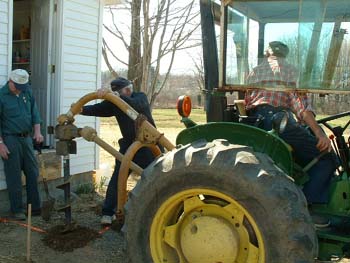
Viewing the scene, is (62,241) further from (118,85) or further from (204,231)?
(204,231)

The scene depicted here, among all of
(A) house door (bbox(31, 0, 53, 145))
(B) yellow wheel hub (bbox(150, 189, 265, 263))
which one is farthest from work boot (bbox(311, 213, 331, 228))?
(A) house door (bbox(31, 0, 53, 145))

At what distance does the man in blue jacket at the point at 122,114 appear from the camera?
5.85m

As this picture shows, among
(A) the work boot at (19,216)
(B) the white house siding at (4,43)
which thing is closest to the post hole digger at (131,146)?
(A) the work boot at (19,216)

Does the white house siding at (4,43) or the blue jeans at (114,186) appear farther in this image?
the white house siding at (4,43)

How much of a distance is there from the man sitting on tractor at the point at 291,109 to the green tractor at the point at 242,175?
0.19ft

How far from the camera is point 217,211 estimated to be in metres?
3.38

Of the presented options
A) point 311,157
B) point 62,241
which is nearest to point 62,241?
point 62,241

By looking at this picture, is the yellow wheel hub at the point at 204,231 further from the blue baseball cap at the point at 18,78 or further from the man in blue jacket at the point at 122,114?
the blue baseball cap at the point at 18,78

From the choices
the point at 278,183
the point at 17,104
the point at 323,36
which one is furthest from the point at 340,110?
the point at 17,104

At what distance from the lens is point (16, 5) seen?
30.1 ft

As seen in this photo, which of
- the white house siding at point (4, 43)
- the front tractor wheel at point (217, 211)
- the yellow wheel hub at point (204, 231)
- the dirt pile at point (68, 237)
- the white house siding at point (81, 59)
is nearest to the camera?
the front tractor wheel at point (217, 211)

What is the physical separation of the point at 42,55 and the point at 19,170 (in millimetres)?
2394

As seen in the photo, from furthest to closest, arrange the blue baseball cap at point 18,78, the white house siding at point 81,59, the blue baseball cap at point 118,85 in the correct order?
1. the white house siding at point 81,59
2. the blue baseball cap at point 18,78
3. the blue baseball cap at point 118,85

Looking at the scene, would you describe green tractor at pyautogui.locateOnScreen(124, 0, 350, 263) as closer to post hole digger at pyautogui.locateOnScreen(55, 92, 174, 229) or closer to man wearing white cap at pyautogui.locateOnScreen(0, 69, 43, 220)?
post hole digger at pyautogui.locateOnScreen(55, 92, 174, 229)
